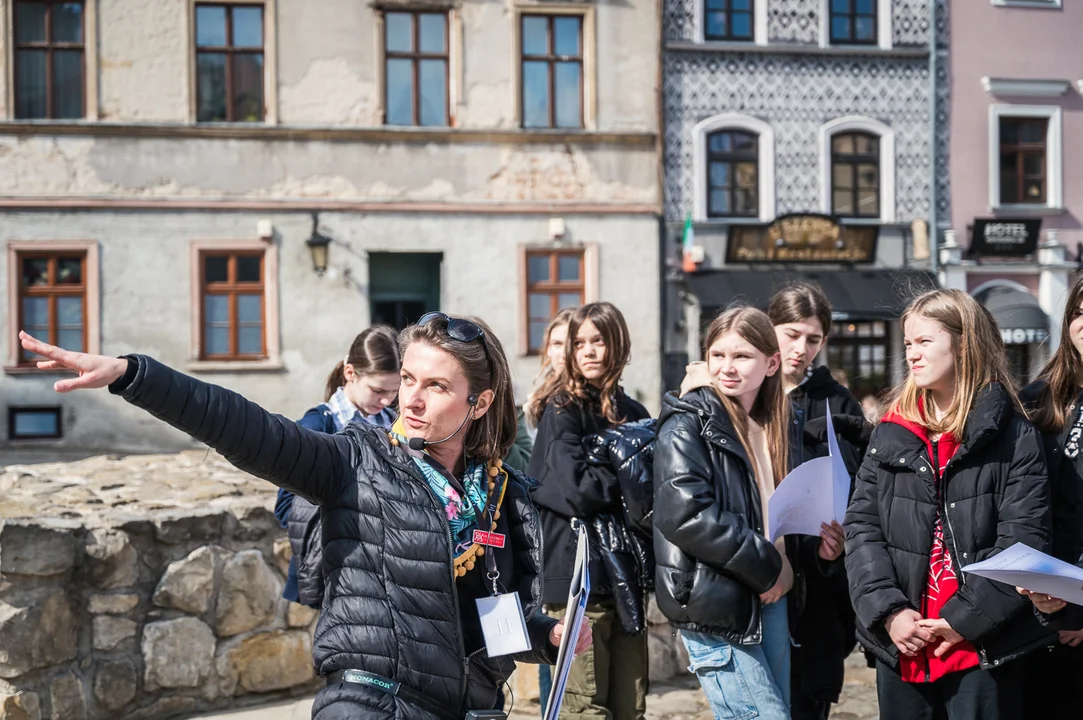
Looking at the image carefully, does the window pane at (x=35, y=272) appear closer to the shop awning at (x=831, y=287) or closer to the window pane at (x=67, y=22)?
the window pane at (x=67, y=22)

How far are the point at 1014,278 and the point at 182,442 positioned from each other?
13.3 meters

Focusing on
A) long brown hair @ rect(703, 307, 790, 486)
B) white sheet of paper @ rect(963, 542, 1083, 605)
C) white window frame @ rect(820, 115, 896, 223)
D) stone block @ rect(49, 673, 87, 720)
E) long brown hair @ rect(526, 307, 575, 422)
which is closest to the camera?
white sheet of paper @ rect(963, 542, 1083, 605)

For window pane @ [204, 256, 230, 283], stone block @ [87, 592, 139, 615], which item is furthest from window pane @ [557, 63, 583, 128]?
stone block @ [87, 592, 139, 615]

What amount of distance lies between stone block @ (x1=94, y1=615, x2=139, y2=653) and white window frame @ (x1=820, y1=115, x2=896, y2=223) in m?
14.5

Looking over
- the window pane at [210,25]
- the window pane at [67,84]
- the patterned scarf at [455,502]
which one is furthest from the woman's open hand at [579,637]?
the window pane at [67,84]

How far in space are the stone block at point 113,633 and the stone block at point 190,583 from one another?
15 cm

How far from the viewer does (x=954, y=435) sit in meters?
2.89

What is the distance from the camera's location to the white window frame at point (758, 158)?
16688mm

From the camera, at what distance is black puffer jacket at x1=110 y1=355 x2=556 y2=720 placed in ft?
6.93

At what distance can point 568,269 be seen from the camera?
16.3 metres

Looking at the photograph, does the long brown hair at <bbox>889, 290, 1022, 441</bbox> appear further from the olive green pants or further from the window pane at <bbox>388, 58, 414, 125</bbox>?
the window pane at <bbox>388, 58, 414, 125</bbox>

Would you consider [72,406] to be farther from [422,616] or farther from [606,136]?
[422,616]

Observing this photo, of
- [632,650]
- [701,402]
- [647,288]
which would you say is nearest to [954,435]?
[701,402]

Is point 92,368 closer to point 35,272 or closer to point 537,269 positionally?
point 537,269
